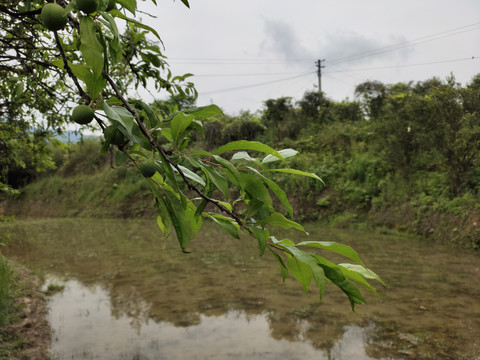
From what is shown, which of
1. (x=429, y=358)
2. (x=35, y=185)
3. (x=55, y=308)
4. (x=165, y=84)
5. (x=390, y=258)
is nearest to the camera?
(x=165, y=84)

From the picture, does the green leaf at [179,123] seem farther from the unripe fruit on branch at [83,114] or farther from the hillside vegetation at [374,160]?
the hillside vegetation at [374,160]

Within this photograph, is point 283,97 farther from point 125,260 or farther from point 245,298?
point 245,298

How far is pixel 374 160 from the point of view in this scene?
34.2 feet

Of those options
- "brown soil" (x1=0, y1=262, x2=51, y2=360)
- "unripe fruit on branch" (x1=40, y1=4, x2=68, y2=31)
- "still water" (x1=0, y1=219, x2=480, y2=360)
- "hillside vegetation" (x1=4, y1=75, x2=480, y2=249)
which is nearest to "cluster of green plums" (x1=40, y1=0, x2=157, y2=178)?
"unripe fruit on branch" (x1=40, y1=4, x2=68, y2=31)

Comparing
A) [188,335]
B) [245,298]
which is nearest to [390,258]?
[245,298]

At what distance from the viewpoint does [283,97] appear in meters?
15.2

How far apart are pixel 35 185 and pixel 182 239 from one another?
22795 millimetres

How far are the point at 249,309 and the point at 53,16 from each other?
13.8ft

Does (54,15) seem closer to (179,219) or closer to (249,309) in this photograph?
(179,219)

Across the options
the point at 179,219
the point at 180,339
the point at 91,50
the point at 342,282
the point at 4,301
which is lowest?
the point at 180,339

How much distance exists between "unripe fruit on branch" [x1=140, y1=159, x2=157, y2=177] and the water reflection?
3.06 m

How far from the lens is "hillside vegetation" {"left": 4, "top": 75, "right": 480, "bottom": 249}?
7.71 meters

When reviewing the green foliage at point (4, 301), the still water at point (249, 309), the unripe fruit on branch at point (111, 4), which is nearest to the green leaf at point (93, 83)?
the unripe fruit on branch at point (111, 4)

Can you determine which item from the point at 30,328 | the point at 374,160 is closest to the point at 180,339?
the point at 30,328
